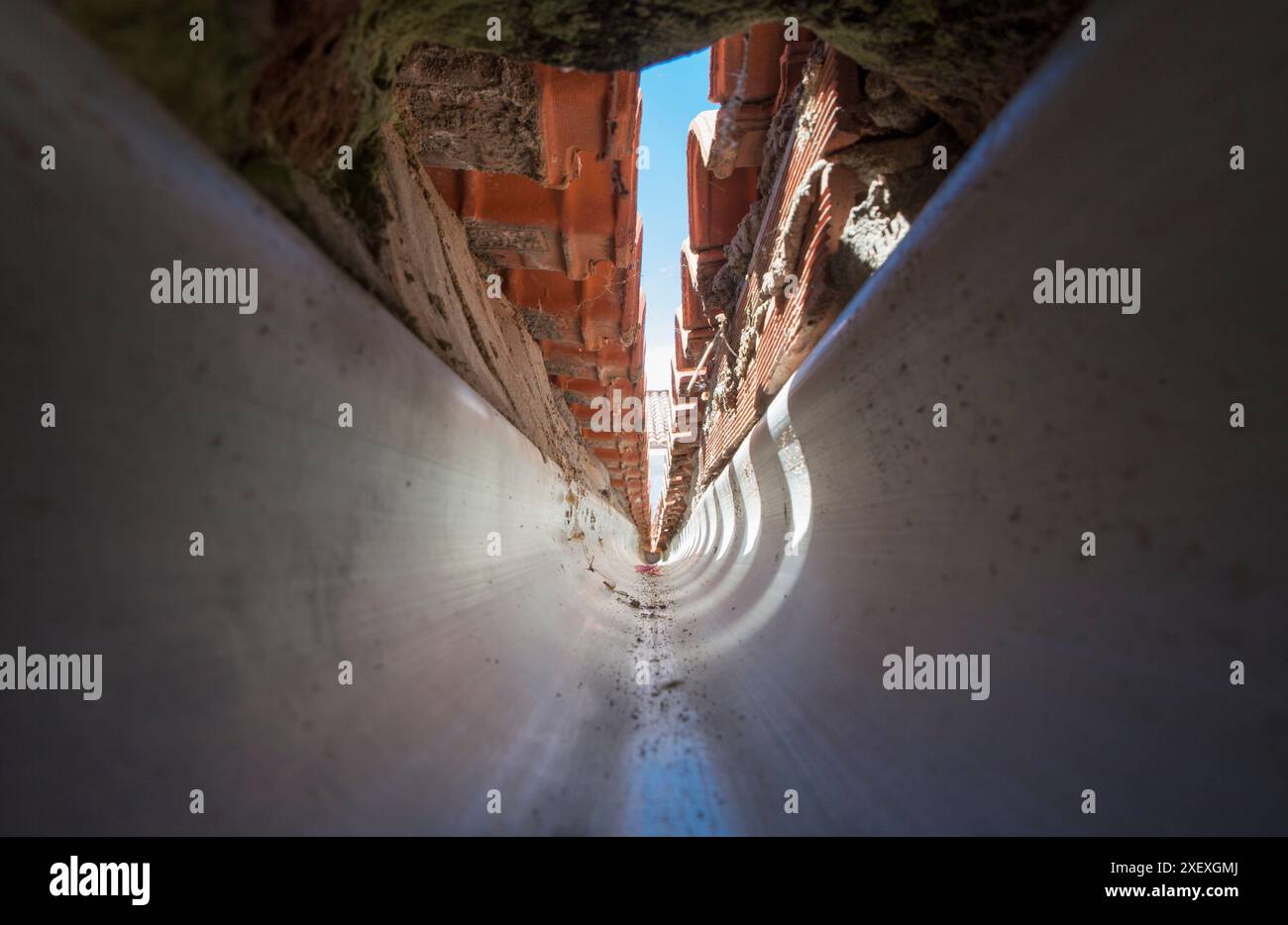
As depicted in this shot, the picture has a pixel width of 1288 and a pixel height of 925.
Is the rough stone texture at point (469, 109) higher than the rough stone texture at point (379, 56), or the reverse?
the rough stone texture at point (469, 109)

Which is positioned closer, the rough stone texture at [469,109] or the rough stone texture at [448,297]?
the rough stone texture at [448,297]

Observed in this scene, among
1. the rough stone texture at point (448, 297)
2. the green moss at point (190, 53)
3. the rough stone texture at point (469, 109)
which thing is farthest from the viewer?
the rough stone texture at point (469, 109)

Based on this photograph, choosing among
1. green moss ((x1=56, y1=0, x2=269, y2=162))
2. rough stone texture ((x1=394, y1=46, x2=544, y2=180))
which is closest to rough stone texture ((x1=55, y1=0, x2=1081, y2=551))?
green moss ((x1=56, y1=0, x2=269, y2=162))

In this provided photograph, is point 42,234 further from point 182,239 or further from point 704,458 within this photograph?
point 704,458

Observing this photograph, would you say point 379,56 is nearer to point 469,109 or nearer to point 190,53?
point 190,53

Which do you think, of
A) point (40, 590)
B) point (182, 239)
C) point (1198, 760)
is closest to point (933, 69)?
point (1198, 760)

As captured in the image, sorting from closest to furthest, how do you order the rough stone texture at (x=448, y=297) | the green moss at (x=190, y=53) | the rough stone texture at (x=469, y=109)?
the green moss at (x=190, y=53)
the rough stone texture at (x=448, y=297)
the rough stone texture at (x=469, y=109)

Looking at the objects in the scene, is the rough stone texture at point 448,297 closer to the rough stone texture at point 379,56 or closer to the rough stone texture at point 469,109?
the rough stone texture at point 379,56

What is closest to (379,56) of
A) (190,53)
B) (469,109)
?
(190,53)

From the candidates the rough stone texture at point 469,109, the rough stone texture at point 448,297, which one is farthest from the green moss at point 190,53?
the rough stone texture at point 469,109
